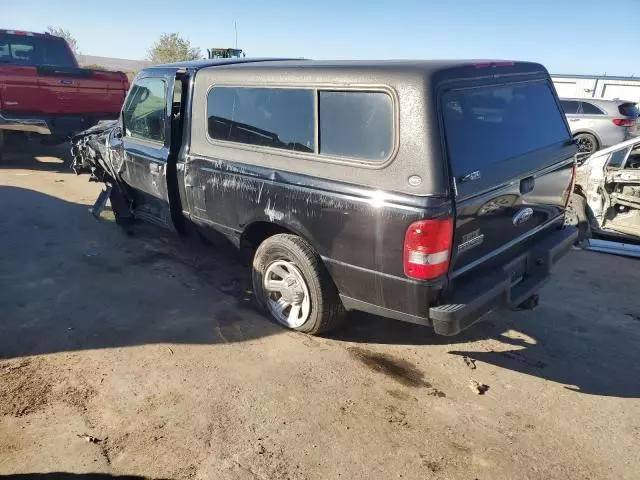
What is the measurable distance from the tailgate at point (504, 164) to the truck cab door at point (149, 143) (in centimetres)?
276

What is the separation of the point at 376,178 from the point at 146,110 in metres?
2.96

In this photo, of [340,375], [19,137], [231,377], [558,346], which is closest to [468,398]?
[340,375]

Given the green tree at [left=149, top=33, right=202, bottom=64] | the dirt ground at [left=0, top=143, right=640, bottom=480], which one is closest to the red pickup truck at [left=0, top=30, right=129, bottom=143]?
the dirt ground at [left=0, top=143, right=640, bottom=480]

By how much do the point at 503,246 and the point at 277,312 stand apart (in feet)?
6.02

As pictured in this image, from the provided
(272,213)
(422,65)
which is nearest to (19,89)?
(272,213)

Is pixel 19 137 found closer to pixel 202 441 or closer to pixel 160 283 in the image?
pixel 160 283

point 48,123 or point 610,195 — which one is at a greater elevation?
point 48,123

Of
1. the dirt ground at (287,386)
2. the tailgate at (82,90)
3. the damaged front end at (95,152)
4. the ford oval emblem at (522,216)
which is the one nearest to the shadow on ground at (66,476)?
the dirt ground at (287,386)

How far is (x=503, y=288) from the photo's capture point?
322 centimetres

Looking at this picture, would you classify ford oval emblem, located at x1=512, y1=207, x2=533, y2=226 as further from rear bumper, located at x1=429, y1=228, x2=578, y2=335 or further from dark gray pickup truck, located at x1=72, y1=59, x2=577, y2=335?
rear bumper, located at x1=429, y1=228, x2=578, y2=335

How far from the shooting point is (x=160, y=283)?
4754mm

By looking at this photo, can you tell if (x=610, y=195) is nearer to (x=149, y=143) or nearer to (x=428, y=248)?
(x=428, y=248)

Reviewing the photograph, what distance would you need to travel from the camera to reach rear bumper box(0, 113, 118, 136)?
27.9 ft

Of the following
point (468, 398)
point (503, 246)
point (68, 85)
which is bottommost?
point (468, 398)
